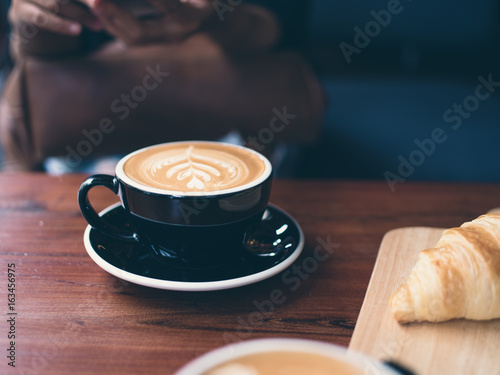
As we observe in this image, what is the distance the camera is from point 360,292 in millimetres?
517

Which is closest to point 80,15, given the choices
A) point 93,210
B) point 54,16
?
point 54,16

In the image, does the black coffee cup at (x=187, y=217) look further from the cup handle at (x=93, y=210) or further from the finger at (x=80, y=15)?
the finger at (x=80, y=15)

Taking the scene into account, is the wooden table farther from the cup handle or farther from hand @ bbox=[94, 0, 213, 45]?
hand @ bbox=[94, 0, 213, 45]

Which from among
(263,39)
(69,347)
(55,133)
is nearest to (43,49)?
(55,133)

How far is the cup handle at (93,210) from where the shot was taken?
0.53m

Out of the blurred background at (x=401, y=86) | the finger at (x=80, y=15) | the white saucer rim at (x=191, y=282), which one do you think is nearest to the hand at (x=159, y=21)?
the finger at (x=80, y=15)

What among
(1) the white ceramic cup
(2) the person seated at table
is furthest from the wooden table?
(2) the person seated at table

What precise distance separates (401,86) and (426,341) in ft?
5.17

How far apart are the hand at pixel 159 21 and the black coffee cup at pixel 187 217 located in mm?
660

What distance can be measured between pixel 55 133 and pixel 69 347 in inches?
43.4

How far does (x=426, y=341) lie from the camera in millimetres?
422

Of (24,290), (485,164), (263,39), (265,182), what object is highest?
(265,182)

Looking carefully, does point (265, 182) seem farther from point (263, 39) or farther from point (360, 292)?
point (263, 39)

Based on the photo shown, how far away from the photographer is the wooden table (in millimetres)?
413
